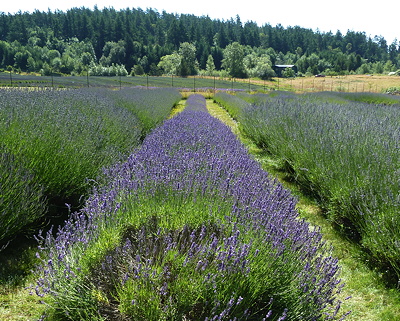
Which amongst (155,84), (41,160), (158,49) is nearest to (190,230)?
(41,160)

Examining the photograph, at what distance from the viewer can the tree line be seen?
67.7 meters

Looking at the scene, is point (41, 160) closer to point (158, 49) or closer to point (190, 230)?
point (190, 230)

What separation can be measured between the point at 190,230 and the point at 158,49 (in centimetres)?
8885

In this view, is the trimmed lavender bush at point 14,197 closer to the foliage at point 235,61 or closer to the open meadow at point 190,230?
the open meadow at point 190,230

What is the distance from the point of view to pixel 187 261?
1.68m

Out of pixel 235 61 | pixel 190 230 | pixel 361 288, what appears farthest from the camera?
pixel 235 61

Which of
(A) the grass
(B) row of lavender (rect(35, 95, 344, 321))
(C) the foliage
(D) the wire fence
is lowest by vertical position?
(A) the grass

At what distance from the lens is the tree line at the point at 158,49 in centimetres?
6769

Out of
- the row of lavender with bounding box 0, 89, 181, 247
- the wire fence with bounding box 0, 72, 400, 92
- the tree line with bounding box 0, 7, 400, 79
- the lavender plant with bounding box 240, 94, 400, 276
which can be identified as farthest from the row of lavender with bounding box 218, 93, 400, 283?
the tree line with bounding box 0, 7, 400, 79

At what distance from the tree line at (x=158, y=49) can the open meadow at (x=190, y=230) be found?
170ft

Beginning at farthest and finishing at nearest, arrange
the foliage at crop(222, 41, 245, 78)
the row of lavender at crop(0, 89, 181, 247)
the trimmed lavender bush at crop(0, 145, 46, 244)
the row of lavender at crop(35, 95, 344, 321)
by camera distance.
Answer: the foliage at crop(222, 41, 245, 78), the row of lavender at crop(0, 89, 181, 247), the trimmed lavender bush at crop(0, 145, 46, 244), the row of lavender at crop(35, 95, 344, 321)

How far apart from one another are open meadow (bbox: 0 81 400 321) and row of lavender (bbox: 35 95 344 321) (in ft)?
Answer: 0.04

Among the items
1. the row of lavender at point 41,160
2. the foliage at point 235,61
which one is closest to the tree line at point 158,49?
the foliage at point 235,61

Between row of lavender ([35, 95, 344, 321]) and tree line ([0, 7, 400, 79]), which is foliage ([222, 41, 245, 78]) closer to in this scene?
tree line ([0, 7, 400, 79])
